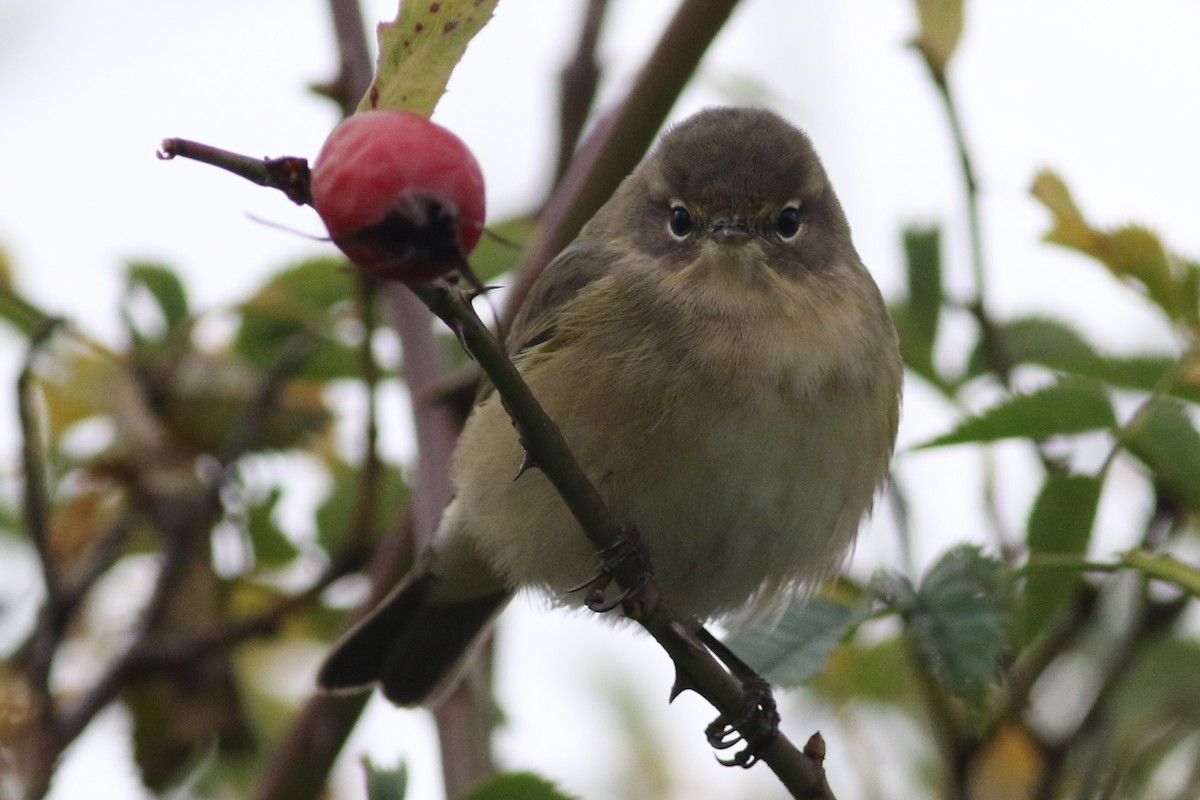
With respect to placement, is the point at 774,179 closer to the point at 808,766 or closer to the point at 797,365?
the point at 797,365

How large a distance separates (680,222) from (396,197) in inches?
93.4

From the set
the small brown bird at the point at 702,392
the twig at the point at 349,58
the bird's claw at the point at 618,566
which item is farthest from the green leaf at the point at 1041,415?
the twig at the point at 349,58

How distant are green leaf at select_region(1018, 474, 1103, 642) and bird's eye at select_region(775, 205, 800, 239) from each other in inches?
54.4

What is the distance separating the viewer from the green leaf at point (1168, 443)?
2.59 meters

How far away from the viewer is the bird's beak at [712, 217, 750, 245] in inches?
144

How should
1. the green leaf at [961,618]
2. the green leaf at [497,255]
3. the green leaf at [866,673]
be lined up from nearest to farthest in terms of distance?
1. the green leaf at [961,618]
2. the green leaf at [866,673]
3. the green leaf at [497,255]

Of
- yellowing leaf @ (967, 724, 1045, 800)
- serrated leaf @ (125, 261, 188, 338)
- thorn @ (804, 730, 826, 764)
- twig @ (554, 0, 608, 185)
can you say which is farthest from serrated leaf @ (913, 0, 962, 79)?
serrated leaf @ (125, 261, 188, 338)

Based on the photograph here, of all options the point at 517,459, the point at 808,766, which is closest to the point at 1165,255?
the point at 808,766

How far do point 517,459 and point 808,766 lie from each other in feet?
4.06

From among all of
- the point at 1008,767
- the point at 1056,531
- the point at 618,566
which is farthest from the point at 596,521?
the point at 1008,767

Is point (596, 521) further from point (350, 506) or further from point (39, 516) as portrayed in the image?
point (350, 506)

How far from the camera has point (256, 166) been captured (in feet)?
4.52

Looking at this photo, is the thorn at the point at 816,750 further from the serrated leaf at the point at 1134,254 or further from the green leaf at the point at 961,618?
the serrated leaf at the point at 1134,254

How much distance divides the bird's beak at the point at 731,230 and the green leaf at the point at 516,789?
1844 millimetres
